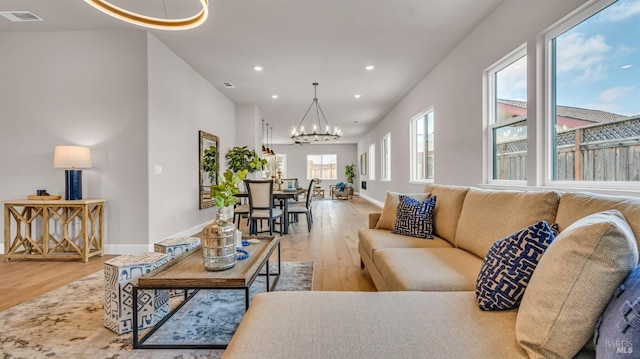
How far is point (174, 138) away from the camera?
4.49 m

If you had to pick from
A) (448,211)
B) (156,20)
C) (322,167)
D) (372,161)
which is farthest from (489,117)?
(322,167)

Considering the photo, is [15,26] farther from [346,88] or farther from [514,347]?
[514,347]

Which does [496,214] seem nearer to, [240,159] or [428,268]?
[428,268]

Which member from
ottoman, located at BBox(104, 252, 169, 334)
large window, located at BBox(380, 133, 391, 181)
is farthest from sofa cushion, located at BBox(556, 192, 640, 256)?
large window, located at BBox(380, 133, 391, 181)

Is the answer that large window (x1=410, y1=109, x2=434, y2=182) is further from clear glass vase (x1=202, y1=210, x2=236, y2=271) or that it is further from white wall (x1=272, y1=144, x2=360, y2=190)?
white wall (x1=272, y1=144, x2=360, y2=190)

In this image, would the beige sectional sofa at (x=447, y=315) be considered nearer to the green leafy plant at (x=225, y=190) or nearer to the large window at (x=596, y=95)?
the green leafy plant at (x=225, y=190)

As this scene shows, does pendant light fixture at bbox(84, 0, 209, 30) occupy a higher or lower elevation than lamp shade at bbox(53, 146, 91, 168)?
higher

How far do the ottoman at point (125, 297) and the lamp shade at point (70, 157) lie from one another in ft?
7.45

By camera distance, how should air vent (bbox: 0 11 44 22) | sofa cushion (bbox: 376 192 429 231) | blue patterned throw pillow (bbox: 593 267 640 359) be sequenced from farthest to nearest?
air vent (bbox: 0 11 44 22)
sofa cushion (bbox: 376 192 429 231)
blue patterned throw pillow (bbox: 593 267 640 359)

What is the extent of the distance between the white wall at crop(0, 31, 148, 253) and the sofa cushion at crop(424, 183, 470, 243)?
3453 millimetres

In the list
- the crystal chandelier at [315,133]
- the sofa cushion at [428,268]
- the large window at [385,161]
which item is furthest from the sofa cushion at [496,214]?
the large window at [385,161]

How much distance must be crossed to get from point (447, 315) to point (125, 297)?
1865 mm

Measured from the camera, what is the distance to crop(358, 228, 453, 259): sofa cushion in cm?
244

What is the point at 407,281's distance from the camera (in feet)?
5.46
